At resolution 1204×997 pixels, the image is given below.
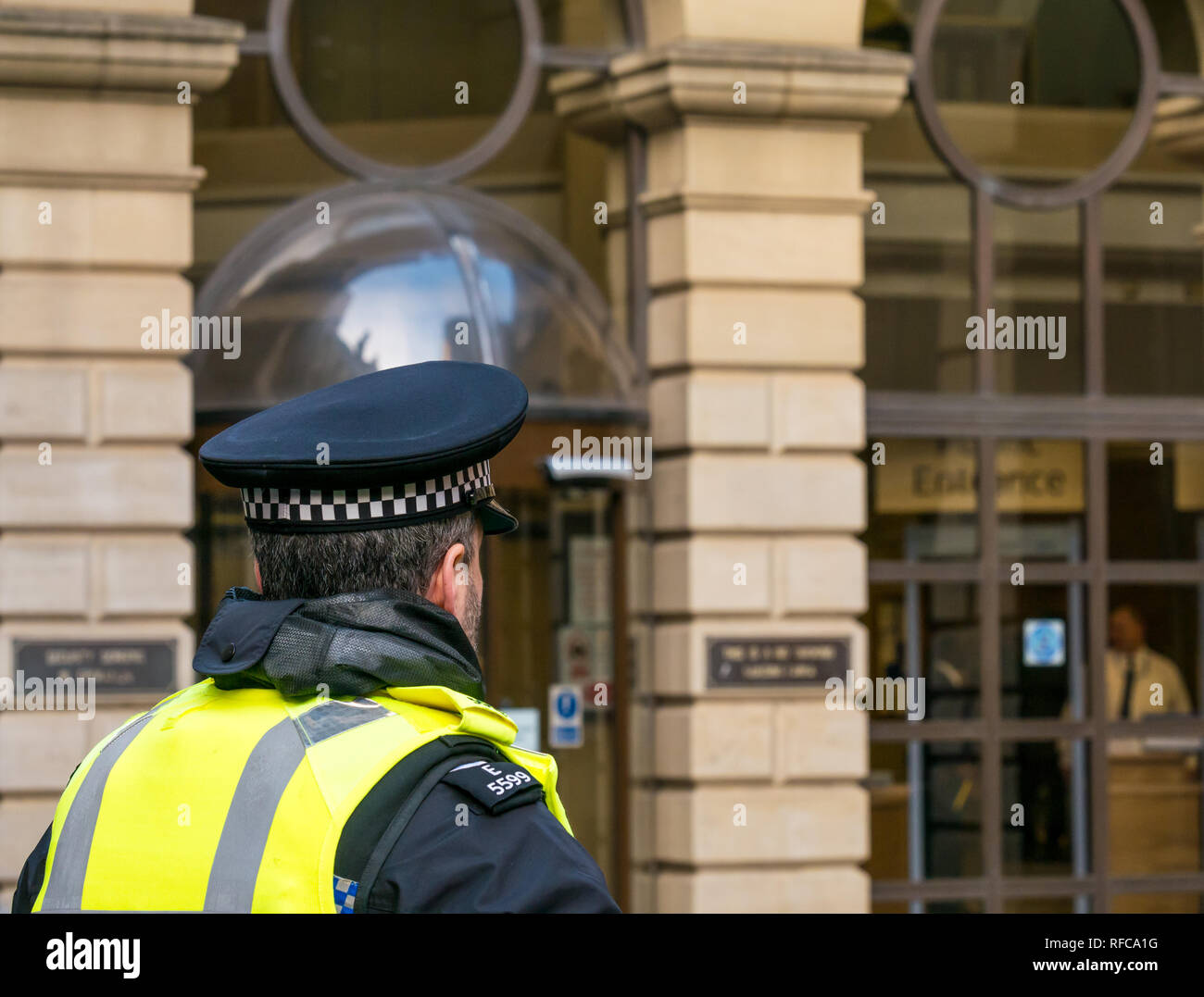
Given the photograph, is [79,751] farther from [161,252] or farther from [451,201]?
[451,201]

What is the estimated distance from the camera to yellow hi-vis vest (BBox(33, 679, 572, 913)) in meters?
1.70

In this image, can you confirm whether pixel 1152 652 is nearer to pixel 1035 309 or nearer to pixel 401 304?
pixel 1035 309

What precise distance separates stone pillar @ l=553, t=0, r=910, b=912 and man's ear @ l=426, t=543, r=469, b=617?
244 inches

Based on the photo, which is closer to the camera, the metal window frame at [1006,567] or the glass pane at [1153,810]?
the metal window frame at [1006,567]

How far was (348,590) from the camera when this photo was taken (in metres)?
1.95

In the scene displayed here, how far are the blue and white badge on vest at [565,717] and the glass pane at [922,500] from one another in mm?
1796

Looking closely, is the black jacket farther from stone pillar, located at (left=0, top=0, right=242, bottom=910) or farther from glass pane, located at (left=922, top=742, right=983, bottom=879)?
glass pane, located at (left=922, top=742, right=983, bottom=879)

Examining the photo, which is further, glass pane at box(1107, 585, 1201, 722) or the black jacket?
glass pane at box(1107, 585, 1201, 722)

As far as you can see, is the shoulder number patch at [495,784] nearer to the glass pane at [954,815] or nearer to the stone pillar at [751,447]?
the stone pillar at [751,447]

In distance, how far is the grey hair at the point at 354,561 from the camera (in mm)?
1963

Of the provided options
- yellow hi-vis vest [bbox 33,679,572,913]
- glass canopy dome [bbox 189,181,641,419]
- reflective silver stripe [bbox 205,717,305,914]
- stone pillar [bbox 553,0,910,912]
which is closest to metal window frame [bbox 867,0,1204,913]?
stone pillar [bbox 553,0,910,912]

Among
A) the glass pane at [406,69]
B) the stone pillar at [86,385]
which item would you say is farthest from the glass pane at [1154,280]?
the stone pillar at [86,385]
